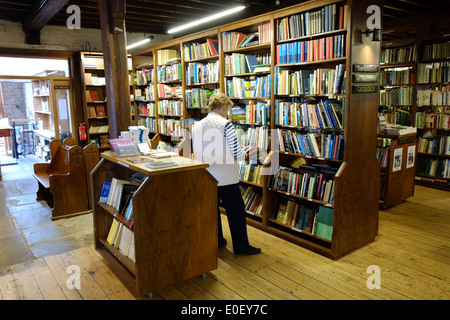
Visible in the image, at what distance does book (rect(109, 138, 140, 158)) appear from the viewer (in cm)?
346

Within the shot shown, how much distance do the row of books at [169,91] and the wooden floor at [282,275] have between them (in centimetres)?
331

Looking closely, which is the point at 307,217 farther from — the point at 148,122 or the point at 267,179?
the point at 148,122

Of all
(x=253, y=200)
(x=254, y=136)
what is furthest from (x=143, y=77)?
(x=253, y=200)

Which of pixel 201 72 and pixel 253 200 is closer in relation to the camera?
pixel 253 200

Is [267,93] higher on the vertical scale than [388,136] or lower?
higher

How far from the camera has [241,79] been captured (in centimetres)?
483

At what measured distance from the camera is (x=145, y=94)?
782 centimetres

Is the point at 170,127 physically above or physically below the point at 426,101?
below

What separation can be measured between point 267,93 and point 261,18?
35.9 inches

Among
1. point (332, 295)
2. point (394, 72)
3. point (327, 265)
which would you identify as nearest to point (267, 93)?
point (327, 265)

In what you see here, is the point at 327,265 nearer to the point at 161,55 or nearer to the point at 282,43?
the point at 282,43

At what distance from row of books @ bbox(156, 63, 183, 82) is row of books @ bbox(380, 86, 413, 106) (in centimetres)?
429

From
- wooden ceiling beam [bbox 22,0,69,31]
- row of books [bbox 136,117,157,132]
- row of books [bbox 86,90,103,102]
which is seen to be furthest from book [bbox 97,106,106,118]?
wooden ceiling beam [bbox 22,0,69,31]

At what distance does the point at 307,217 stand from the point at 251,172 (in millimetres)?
1027
